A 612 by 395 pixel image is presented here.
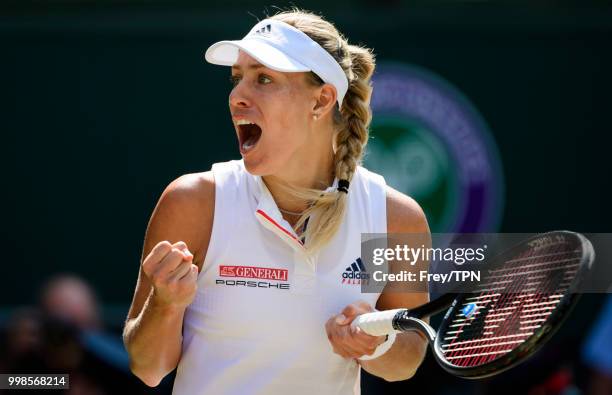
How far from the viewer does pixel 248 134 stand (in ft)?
9.48

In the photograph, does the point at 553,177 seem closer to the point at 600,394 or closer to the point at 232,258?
the point at 600,394

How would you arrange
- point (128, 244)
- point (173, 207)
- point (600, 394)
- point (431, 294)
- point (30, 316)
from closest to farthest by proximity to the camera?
point (173, 207) < point (431, 294) < point (600, 394) < point (30, 316) < point (128, 244)

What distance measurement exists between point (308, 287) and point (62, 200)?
2.94m

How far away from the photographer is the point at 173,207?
2773 millimetres

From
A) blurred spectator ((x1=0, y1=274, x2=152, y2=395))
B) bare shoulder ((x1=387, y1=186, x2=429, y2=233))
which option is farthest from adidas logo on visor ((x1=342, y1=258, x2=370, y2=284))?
blurred spectator ((x1=0, y1=274, x2=152, y2=395))

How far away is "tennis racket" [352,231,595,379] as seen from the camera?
224 cm

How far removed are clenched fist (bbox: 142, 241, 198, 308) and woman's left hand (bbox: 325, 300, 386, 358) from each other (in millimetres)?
374

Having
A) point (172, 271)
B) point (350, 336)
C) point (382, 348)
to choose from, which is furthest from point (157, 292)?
point (382, 348)

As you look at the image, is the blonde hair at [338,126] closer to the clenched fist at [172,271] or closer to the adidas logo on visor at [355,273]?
the adidas logo on visor at [355,273]

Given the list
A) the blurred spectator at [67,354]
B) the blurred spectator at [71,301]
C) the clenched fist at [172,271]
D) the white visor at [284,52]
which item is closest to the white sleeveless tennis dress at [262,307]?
the clenched fist at [172,271]

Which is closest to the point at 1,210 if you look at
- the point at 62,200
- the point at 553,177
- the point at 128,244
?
the point at 62,200

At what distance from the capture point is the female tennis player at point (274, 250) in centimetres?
277

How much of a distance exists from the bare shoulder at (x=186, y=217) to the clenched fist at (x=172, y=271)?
0.19 m

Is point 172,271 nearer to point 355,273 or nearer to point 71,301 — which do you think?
point 355,273
